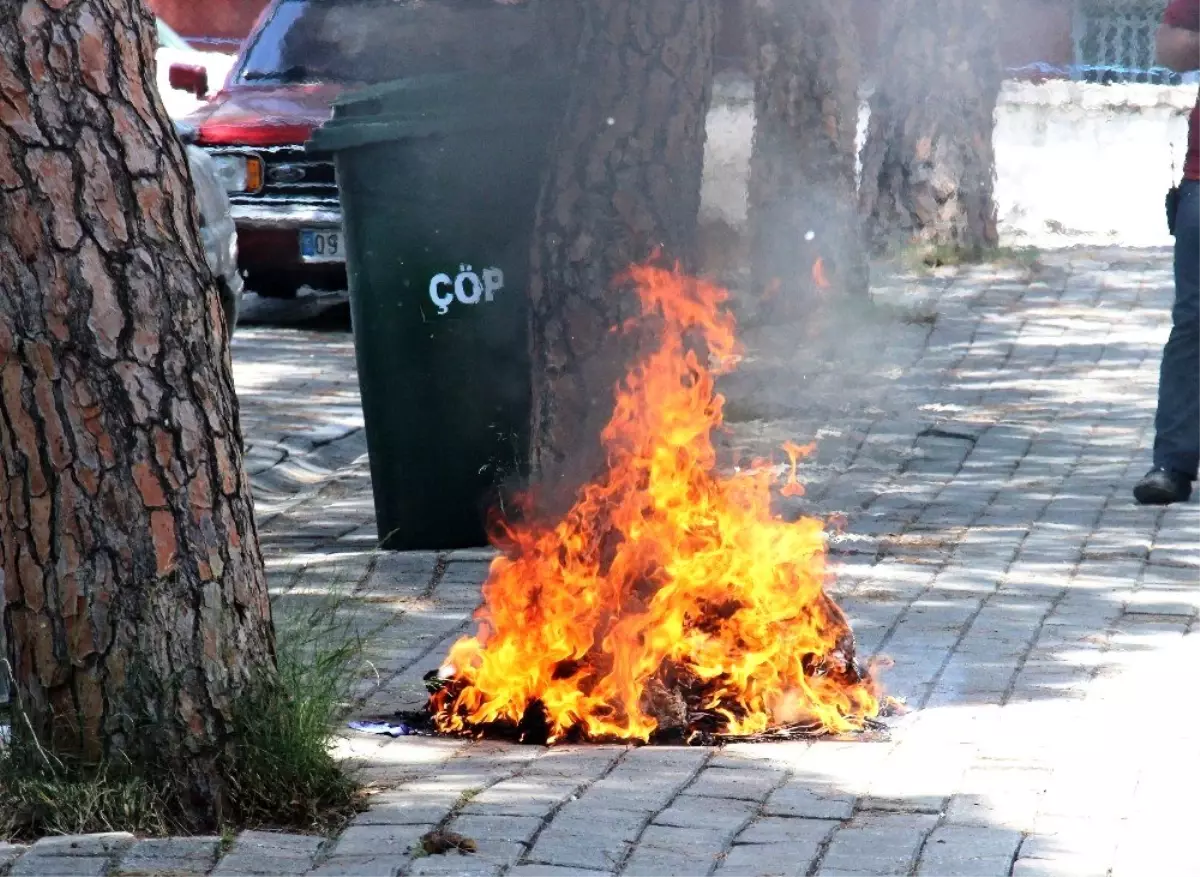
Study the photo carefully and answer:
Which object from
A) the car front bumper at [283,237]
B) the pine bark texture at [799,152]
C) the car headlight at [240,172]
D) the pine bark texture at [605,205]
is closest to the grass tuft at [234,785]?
the pine bark texture at [605,205]

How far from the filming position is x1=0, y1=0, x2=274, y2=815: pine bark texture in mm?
3785

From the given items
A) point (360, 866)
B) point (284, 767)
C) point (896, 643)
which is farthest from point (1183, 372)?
point (360, 866)

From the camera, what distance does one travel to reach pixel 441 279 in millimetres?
6734

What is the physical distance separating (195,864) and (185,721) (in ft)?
1.12

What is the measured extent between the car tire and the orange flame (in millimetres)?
3161

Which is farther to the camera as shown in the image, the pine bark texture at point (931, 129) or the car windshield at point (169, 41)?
the car windshield at point (169, 41)

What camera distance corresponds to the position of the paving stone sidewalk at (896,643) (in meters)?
3.82

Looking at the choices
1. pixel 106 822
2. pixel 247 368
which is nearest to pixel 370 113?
pixel 106 822

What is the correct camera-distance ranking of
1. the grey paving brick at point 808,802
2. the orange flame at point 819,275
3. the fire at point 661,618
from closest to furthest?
the grey paving brick at point 808,802, the fire at point 661,618, the orange flame at point 819,275

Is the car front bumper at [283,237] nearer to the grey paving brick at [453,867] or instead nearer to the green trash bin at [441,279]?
the green trash bin at [441,279]

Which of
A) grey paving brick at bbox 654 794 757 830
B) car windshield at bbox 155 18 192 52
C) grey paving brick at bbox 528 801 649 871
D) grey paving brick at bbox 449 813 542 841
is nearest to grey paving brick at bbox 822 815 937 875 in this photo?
grey paving brick at bbox 654 794 757 830

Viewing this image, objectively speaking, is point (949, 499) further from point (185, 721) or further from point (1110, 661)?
point (185, 721)

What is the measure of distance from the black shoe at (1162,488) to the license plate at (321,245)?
586cm

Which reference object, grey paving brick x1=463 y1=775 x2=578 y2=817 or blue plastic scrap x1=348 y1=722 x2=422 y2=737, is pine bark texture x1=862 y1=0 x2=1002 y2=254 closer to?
blue plastic scrap x1=348 y1=722 x2=422 y2=737
